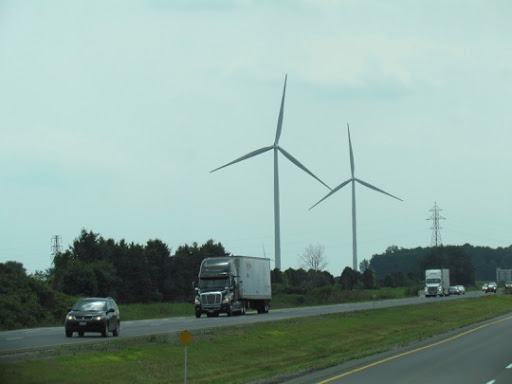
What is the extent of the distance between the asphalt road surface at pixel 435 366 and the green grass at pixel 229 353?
4.45ft

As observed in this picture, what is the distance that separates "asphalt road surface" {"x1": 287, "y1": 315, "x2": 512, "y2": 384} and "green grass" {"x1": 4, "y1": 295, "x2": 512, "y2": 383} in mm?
1356

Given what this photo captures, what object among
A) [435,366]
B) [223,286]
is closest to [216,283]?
[223,286]

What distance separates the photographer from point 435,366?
27.8 metres

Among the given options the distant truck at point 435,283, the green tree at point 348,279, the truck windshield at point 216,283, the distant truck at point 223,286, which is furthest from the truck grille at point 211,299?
the green tree at point 348,279

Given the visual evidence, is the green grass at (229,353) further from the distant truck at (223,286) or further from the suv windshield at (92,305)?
the distant truck at (223,286)

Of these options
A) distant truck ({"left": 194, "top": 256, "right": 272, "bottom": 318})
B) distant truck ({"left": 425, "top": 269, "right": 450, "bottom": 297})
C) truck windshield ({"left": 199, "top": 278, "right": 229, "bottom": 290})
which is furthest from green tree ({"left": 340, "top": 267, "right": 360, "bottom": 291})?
truck windshield ({"left": 199, "top": 278, "right": 229, "bottom": 290})

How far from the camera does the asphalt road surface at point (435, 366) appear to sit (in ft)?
78.9

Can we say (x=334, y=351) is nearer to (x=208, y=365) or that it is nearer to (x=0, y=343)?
(x=208, y=365)

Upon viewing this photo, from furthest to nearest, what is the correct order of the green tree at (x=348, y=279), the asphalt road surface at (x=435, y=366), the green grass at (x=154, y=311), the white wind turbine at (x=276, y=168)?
the green tree at (x=348, y=279), the white wind turbine at (x=276, y=168), the green grass at (x=154, y=311), the asphalt road surface at (x=435, y=366)

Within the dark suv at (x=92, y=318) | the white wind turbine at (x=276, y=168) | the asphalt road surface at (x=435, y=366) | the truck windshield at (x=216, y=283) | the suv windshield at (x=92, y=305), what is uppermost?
the white wind turbine at (x=276, y=168)

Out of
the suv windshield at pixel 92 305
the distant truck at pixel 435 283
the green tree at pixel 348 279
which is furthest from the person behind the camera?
the green tree at pixel 348 279

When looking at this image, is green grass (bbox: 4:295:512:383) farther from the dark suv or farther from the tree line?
the tree line

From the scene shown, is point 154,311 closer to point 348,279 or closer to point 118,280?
point 118,280

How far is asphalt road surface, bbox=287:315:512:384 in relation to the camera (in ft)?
78.9
